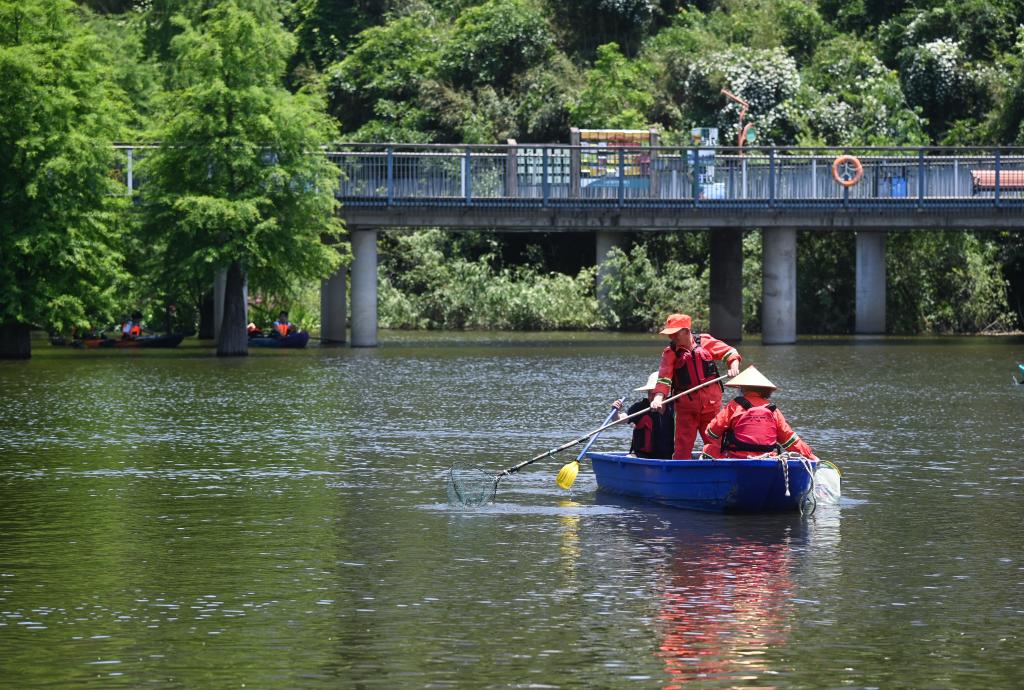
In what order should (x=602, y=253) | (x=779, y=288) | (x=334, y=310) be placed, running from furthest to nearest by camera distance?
1. (x=602, y=253)
2. (x=334, y=310)
3. (x=779, y=288)

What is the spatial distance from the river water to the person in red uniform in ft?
3.34

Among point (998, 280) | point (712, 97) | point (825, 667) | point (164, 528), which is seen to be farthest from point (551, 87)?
point (825, 667)

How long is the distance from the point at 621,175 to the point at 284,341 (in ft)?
37.2

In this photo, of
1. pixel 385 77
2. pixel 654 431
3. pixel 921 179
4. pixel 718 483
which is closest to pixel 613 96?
pixel 385 77

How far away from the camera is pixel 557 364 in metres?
47.2

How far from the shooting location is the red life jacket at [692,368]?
20172 mm

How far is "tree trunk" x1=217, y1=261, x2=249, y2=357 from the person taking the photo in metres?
52.2

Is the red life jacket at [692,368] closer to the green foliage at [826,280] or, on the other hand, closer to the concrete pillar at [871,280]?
the concrete pillar at [871,280]

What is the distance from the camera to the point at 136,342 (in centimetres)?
5841

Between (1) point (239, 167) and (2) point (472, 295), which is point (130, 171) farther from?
(2) point (472, 295)

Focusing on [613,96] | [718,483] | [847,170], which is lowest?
[718,483]

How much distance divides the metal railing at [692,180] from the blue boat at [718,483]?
35.2m

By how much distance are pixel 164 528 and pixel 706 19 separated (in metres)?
65.3

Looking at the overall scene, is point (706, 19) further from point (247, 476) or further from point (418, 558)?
point (418, 558)
